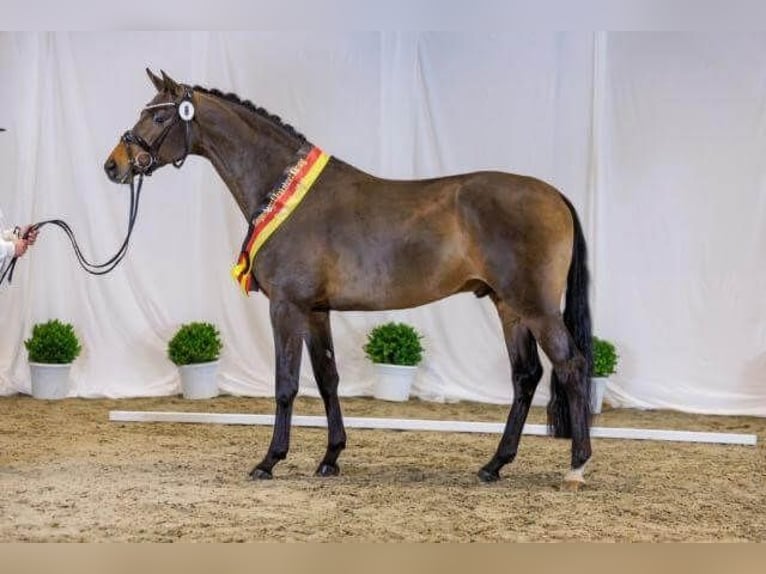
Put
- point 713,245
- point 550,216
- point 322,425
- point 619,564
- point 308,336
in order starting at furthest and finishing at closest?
point 713,245
point 322,425
point 308,336
point 550,216
point 619,564

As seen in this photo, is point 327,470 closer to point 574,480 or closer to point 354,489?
point 354,489

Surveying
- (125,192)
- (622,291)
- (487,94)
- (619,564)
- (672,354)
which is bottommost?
(619,564)

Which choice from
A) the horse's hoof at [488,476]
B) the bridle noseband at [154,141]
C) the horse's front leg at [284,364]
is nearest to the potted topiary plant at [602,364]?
the horse's hoof at [488,476]

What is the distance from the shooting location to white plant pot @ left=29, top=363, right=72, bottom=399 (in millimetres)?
6473

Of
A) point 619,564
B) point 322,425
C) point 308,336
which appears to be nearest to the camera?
point 619,564

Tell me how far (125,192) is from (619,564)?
487 cm

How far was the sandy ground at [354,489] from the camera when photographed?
342 centimetres

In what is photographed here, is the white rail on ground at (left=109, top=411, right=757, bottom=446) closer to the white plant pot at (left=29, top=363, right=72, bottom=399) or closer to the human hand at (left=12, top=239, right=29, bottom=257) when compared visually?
the white plant pot at (left=29, top=363, right=72, bottom=399)

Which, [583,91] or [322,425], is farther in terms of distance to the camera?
[583,91]

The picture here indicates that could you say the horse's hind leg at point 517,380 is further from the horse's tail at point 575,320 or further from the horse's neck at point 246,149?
the horse's neck at point 246,149

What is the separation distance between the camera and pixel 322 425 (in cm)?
557

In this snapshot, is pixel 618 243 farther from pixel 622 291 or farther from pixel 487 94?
pixel 487 94

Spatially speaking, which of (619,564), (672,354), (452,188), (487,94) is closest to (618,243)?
(672,354)

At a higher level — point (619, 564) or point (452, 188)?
point (452, 188)
